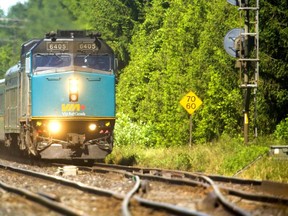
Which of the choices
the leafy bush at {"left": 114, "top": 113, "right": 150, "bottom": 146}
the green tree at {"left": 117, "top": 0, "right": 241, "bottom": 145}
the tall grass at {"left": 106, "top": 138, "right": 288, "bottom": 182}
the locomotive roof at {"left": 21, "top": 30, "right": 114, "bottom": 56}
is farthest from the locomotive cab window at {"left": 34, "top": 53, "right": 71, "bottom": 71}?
the leafy bush at {"left": 114, "top": 113, "right": 150, "bottom": 146}

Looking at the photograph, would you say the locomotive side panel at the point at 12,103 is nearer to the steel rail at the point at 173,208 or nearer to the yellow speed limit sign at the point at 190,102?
the yellow speed limit sign at the point at 190,102

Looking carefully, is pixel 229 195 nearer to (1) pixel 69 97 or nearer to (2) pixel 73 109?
(2) pixel 73 109

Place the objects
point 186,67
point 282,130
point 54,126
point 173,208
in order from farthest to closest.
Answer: point 186,67, point 282,130, point 54,126, point 173,208

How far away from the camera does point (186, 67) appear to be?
3816 centimetres

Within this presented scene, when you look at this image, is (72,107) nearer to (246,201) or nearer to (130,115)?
(246,201)

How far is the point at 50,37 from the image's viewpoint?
21984 mm

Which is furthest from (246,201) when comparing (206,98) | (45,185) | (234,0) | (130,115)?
(130,115)

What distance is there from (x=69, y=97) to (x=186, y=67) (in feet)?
55.9

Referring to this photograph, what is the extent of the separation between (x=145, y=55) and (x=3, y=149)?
58.7ft

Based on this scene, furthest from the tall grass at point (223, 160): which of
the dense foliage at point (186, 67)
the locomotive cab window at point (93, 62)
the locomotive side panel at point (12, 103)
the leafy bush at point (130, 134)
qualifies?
the leafy bush at point (130, 134)

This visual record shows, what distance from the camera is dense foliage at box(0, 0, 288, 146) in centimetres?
2983

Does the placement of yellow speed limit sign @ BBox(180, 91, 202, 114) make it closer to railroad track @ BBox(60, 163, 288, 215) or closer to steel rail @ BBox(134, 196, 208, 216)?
railroad track @ BBox(60, 163, 288, 215)

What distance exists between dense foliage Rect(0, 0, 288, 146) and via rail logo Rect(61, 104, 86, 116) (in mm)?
3230

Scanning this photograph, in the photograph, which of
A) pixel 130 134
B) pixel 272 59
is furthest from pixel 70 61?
pixel 130 134
